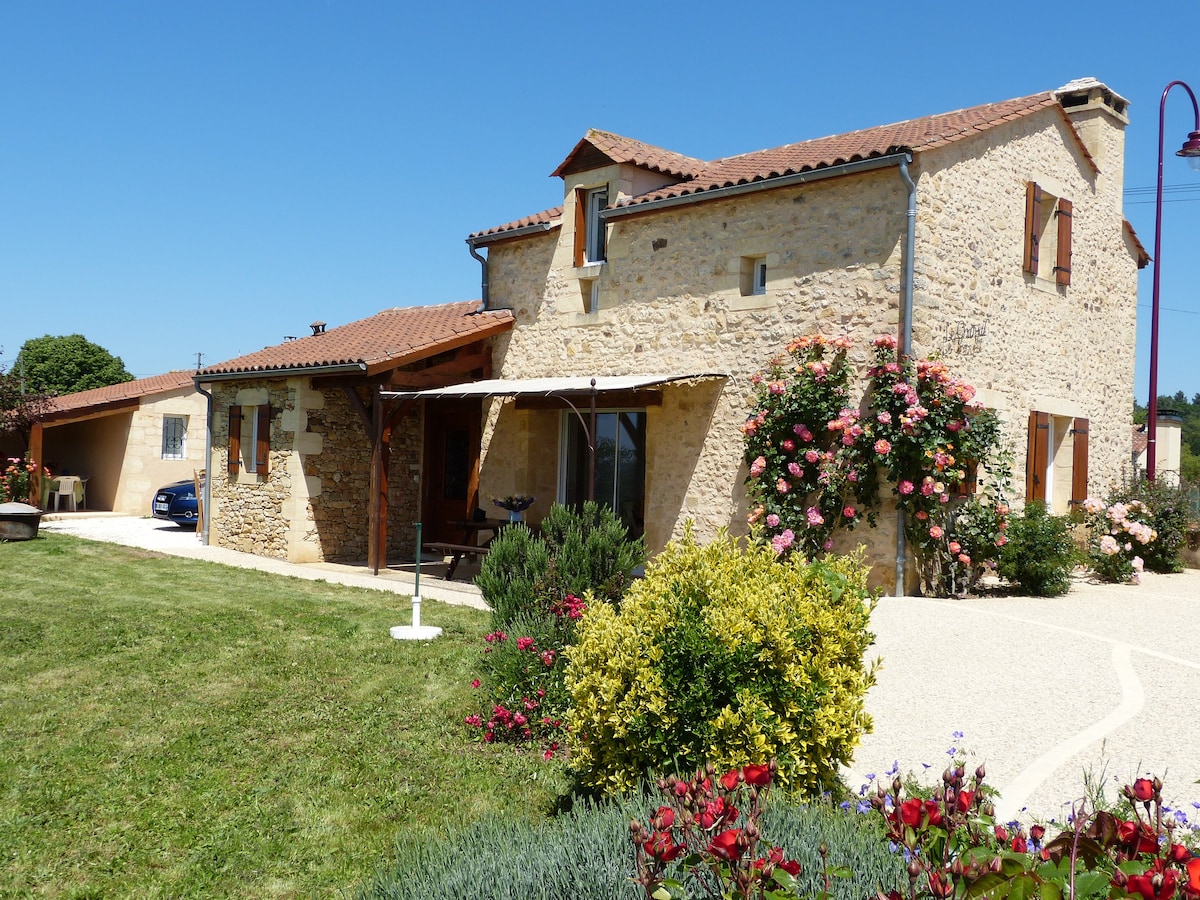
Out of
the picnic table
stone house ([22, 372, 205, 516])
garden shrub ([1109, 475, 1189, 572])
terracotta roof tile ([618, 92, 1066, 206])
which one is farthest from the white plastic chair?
garden shrub ([1109, 475, 1189, 572])

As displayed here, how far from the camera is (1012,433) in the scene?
40.5 feet

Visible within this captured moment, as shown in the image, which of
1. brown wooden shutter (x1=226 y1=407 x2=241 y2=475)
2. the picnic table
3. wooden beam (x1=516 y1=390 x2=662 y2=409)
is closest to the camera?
the picnic table

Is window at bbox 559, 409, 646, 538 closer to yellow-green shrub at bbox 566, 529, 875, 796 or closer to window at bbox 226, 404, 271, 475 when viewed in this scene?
window at bbox 226, 404, 271, 475

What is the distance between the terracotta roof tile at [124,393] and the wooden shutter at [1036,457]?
18.8 m

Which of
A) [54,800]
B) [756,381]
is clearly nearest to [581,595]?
[54,800]

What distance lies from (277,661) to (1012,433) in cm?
908

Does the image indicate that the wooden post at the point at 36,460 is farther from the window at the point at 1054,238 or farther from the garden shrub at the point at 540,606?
the window at the point at 1054,238

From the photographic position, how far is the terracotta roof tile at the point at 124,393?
874 inches

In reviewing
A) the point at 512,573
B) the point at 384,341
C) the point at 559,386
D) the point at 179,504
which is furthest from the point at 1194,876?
the point at 179,504

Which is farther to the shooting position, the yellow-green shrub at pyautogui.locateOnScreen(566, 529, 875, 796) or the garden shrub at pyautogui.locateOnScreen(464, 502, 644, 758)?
the garden shrub at pyautogui.locateOnScreen(464, 502, 644, 758)

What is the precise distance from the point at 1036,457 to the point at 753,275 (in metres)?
4.34

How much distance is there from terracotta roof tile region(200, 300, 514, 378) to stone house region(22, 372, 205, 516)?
24.6 ft

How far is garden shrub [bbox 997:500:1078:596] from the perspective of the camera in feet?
35.8

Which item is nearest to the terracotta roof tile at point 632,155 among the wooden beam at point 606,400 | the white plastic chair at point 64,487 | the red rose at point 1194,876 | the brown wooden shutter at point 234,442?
the wooden beam at point 606,400
